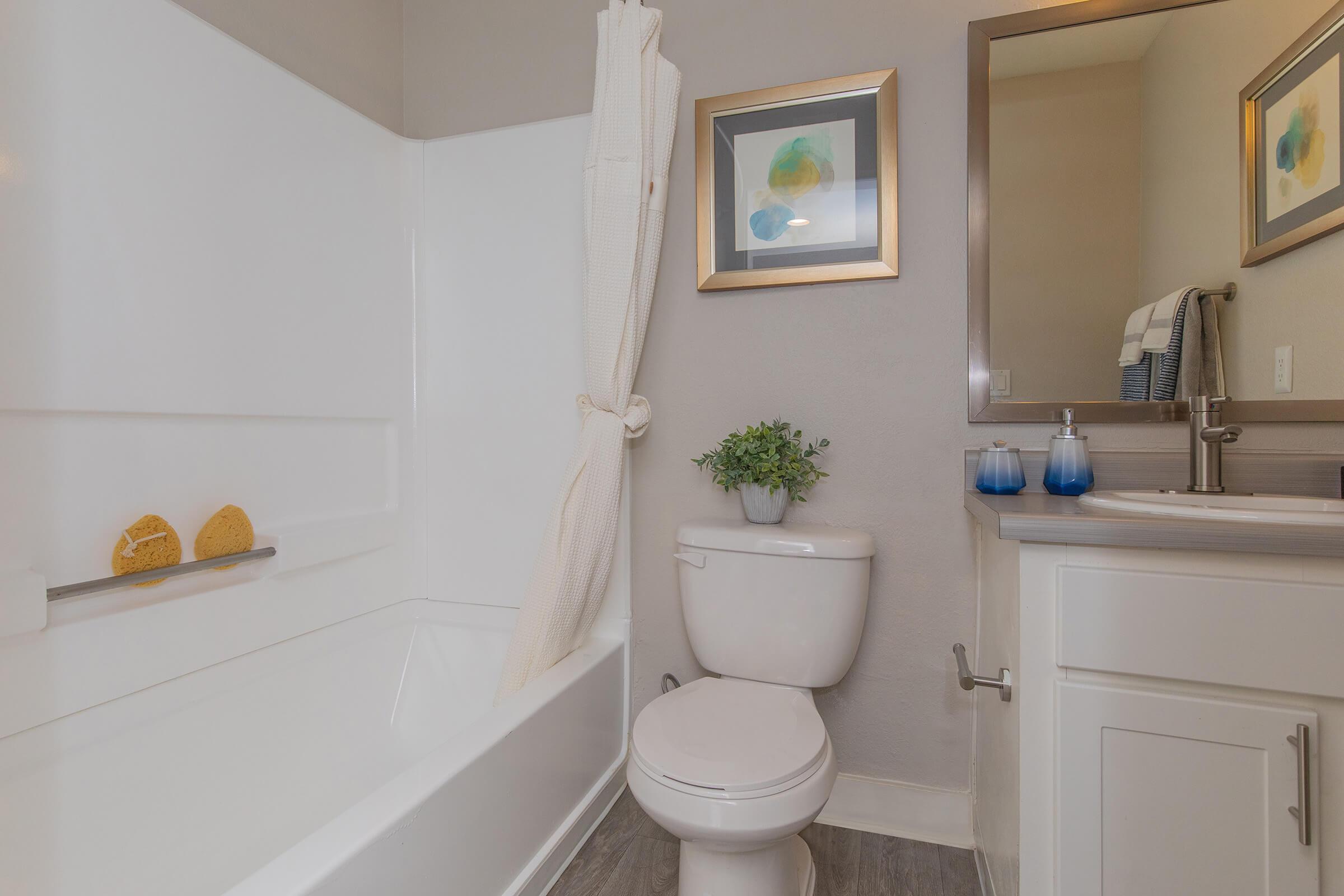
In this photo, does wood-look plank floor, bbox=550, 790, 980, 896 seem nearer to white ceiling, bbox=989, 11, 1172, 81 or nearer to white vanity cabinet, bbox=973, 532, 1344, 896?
white vanity cabinet, bbox=973, 532, 1344, 896

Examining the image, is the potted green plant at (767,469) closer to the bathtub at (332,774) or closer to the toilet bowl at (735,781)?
the toilet bowl at (735,781)

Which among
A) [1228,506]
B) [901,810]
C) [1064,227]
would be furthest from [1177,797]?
[1064,227]

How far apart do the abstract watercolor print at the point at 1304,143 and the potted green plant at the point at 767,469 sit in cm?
104

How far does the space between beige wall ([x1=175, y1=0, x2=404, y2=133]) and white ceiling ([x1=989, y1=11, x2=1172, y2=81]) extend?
1.70 metres

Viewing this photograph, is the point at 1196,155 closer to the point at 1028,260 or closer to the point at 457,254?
the point at 1028,260

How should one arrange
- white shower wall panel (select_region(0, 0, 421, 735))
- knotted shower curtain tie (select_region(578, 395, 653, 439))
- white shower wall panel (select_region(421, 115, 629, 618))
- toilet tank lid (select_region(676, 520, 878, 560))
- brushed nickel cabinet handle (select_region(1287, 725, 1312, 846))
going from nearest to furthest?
brushed nickel cabinet handle (select_region(1287, 725, 1312, 846)) → white shower wall panel (select_region(0, 0, 421, 735)) → toilet tank lid (select_region(676, 520, 878, 560)) → knotted shower curtain tie (select_region(578, 395, 653, 439)) → white shower wall panel (select_region(421, 115, 629, 618))

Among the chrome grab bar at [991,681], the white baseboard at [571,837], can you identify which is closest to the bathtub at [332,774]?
the white baseboard at [571,837]

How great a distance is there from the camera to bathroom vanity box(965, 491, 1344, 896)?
92 centimetres

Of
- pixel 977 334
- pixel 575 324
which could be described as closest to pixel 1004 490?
pixel 977 334

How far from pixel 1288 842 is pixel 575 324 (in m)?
1.74

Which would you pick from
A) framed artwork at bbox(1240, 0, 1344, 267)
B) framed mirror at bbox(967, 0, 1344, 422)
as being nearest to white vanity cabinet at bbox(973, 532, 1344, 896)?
framed mirror at bbox(967, 0, 1344, 422)

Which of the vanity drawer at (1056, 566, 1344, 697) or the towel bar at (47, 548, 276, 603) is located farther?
the towel bar at (47, 548, 276, 603)

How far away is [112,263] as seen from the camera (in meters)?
1.26

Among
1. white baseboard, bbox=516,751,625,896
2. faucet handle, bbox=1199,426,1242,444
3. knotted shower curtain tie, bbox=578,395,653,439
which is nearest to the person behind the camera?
faucet handle, bbox=1199,426,1242,444
